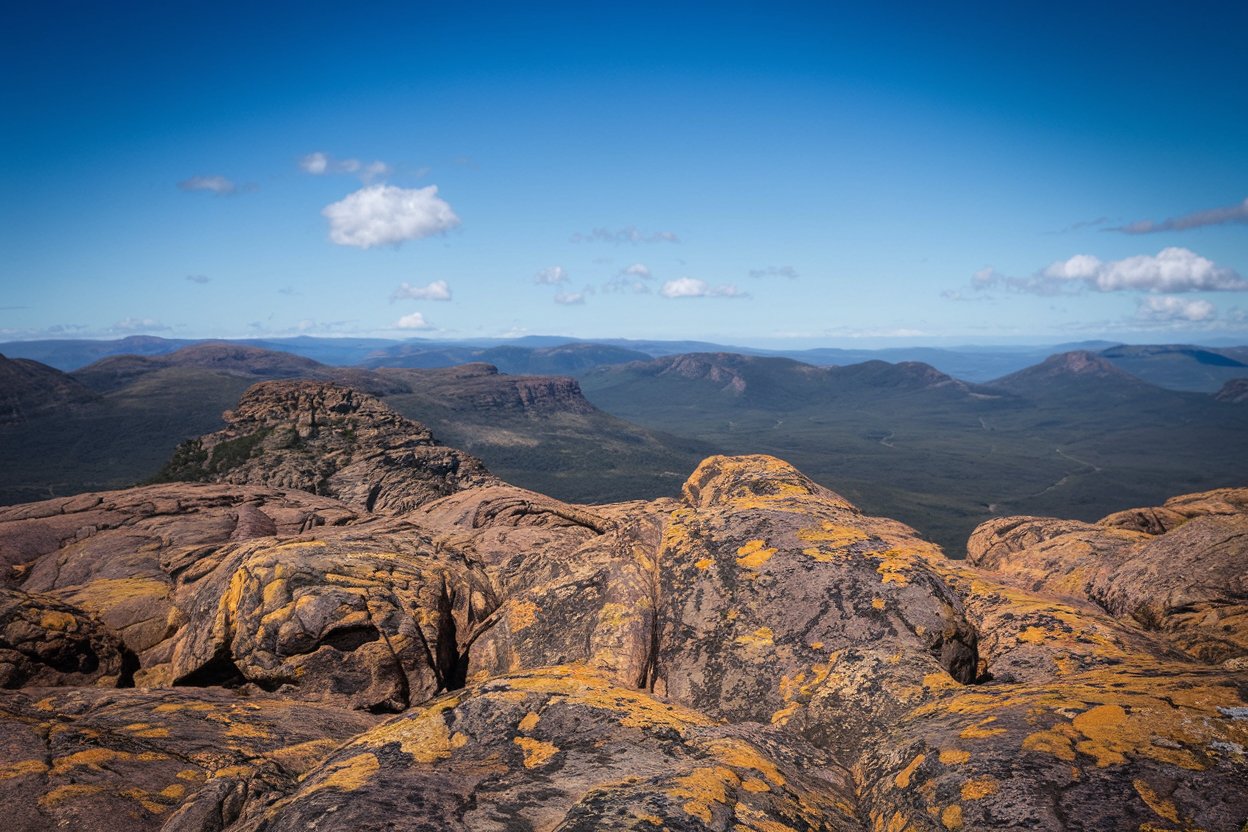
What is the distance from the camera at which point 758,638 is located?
34.5 ft

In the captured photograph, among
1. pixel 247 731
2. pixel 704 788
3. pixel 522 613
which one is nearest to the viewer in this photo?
pixel 704 788

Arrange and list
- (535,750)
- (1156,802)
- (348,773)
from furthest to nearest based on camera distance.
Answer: (535,750) < (348,773) < (1156,802)

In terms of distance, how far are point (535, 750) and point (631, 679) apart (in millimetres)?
3124

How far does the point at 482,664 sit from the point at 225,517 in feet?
55.1

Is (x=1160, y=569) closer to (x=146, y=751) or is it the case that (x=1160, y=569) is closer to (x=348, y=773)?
(x=348, y=773)

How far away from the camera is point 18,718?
8.34m

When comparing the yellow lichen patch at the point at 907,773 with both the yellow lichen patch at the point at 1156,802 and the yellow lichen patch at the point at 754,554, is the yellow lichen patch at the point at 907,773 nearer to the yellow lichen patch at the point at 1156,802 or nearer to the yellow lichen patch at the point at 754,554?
the yellow lichen patch at the point at 1156,802

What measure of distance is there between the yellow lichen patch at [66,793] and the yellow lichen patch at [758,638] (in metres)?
8.85

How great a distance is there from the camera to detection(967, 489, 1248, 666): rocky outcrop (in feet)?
43.4

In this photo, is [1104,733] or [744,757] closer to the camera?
[1104,733]

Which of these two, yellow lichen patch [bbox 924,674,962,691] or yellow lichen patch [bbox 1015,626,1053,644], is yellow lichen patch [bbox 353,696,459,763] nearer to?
yellow lichen patch [bbox 924,674,962,691]

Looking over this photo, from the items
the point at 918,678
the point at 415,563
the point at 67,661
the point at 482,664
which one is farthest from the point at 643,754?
the point at 67,661

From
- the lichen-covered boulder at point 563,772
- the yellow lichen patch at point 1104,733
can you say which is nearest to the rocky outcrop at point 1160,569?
the yellow lichen patch at point 1104,733

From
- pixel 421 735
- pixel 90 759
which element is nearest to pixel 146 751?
pixel 90 759
